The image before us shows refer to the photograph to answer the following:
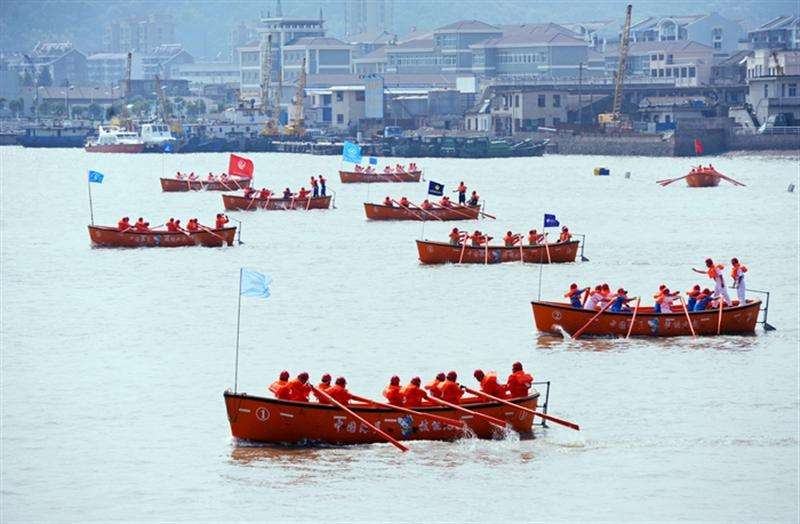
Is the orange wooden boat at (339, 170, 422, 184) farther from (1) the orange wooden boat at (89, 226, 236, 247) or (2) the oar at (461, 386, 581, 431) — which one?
(2) the oar at (461, 386, 581, 431)

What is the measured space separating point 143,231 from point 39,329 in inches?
864

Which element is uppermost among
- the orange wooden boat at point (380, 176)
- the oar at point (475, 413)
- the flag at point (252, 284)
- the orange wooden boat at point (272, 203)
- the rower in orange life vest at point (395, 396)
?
the flag at point (252, 284)

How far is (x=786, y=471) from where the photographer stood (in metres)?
36.2

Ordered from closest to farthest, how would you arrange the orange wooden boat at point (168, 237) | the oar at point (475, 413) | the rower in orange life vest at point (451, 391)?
the oar at point (475, 413) < the rower in orange life vest at point (451, 391) < the orange wooden boat at point (168, 237)

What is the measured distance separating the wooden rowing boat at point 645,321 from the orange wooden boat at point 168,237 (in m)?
28.6

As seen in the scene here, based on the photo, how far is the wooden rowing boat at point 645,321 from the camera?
49094mm

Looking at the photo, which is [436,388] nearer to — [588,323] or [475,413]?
[475,413]

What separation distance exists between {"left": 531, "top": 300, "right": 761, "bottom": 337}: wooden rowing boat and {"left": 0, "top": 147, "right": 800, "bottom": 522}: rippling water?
48cm

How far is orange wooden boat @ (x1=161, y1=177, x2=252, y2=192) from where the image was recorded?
395 feet

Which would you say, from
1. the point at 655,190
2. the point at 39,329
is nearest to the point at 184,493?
the point at 39,329

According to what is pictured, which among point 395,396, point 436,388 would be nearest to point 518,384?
point 436,388

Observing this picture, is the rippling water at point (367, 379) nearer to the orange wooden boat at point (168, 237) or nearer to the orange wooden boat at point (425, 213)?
the orange wooden boat at point (168, 237)

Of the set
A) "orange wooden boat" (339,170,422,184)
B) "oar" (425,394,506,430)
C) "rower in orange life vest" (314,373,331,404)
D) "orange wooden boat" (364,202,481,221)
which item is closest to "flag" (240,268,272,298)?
"rower in orange life vest" (314,373,331,404)

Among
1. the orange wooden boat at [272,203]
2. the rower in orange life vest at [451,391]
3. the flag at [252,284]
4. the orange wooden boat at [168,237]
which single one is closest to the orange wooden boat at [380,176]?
the orange wooden boat at [272,203]
